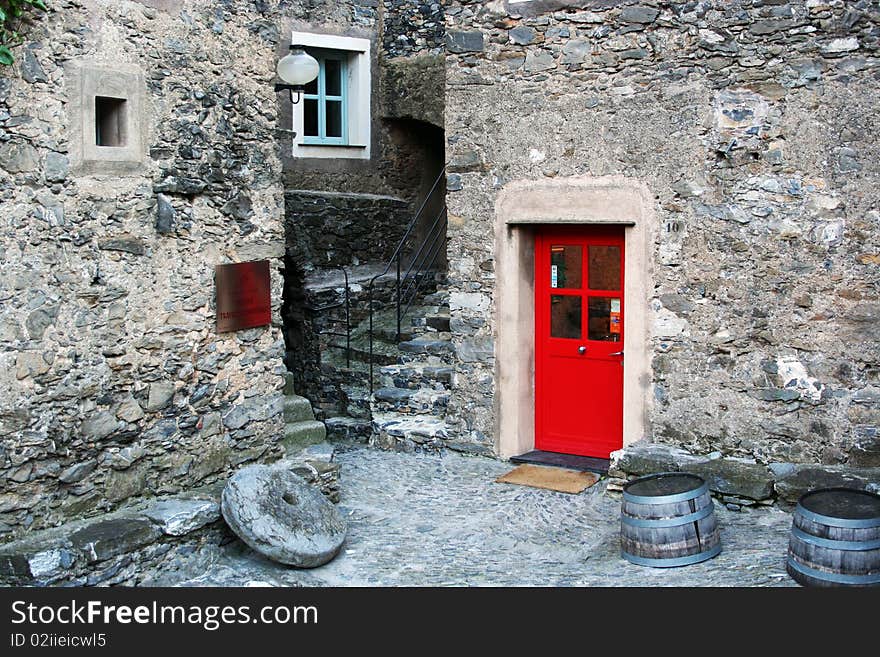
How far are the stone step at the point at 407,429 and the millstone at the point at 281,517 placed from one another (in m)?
2.01

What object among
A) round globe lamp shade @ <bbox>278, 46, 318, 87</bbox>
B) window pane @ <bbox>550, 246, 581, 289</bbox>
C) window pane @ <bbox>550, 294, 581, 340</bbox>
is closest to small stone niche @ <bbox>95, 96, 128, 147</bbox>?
round globe lamp shade @ <bbox>278, 46, 318, 87</bbox>

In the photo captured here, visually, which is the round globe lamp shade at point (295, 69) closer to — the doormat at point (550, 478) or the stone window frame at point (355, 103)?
the doormat at point (550, 478)

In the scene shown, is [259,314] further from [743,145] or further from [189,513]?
[743,145]

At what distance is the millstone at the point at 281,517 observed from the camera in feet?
18.6

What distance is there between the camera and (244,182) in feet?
20.2

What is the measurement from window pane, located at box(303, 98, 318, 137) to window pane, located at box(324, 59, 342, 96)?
0.88ft

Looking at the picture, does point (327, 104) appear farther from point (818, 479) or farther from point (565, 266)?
point (818, 479)

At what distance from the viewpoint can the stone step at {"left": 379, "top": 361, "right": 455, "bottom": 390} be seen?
843 cm

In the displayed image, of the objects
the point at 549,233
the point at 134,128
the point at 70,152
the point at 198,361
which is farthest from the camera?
the point at 549,233

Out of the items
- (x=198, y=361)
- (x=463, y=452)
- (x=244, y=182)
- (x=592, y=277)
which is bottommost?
(x=463, y=452)

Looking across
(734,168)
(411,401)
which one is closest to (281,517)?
(411,401)

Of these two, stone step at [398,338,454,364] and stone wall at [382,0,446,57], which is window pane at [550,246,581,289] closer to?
stone step at [398,338,454,364]

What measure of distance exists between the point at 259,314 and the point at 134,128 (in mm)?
1375

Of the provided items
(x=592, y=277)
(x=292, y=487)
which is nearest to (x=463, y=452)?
(x=592, y=277)
